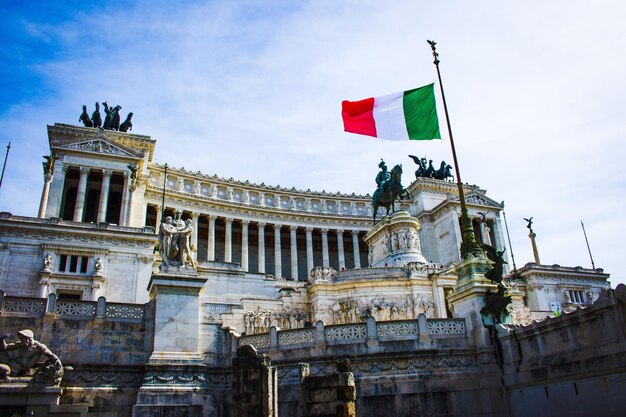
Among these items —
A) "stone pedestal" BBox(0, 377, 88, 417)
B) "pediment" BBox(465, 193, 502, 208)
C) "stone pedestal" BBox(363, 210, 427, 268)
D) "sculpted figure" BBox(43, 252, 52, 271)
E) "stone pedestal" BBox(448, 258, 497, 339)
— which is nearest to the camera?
"stone pedestal" BBox(0, 377, 88, 417)

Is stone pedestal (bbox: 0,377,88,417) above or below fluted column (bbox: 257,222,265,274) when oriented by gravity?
below

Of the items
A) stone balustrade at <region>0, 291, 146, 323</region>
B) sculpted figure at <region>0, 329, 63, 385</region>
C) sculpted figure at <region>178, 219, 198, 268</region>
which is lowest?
sculpted figure at <region>0, 329, 63, 385</region>

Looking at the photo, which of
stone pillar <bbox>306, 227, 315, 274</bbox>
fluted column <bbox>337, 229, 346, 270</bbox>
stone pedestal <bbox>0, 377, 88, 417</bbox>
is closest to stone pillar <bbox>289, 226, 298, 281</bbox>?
stone pillar <bbox>306, 227, 315, 274</bbox>

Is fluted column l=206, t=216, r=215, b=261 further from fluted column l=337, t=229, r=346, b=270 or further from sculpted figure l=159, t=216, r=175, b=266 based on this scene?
sculpted figure l=159, t=216, r=175, b=266

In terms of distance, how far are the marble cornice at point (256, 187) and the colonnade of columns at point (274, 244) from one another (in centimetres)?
535

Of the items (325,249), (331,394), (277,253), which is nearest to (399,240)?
(331,394)

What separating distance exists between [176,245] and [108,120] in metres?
50.5

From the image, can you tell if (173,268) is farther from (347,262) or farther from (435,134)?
(347,262)

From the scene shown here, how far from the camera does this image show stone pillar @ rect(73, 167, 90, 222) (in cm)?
5703

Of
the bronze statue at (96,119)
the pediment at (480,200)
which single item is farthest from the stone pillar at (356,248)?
the bronze statue at (96,119)

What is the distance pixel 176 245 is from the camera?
22.9 m

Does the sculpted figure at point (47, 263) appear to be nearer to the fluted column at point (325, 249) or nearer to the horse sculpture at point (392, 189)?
the horse sculpture at point (392, 189)

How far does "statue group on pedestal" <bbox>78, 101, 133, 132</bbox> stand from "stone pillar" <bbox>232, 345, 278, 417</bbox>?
5906cm

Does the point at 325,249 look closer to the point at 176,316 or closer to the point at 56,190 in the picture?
the point at 56,190
